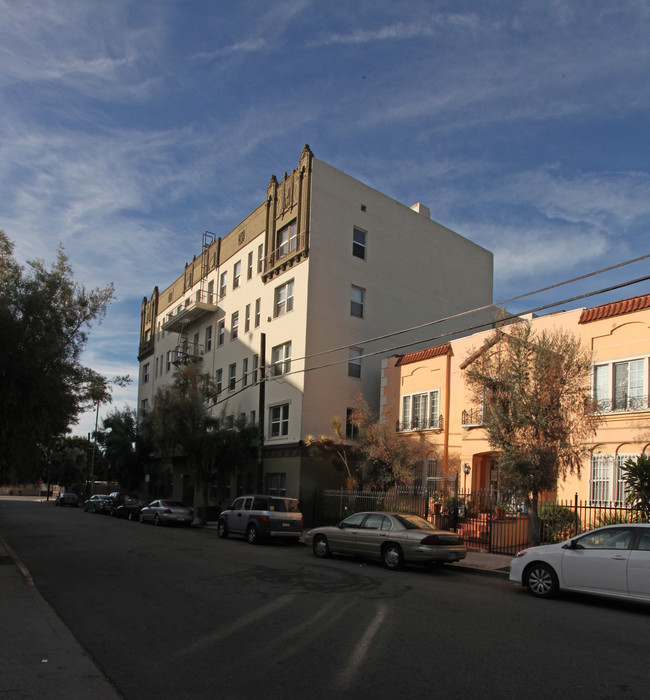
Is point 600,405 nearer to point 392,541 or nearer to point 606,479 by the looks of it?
point 606,479

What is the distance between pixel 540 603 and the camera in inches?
424

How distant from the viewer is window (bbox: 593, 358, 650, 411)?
693 inches

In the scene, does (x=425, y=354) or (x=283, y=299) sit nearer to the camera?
(x=425, y=354)

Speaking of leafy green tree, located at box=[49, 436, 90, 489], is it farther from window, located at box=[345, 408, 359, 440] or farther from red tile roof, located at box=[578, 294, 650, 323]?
red tile roof, located at box=[578, 294, 650, 323]

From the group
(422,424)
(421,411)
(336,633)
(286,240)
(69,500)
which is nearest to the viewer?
(336,633)

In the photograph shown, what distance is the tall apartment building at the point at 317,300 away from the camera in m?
28.8

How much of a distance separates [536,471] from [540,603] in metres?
5.44

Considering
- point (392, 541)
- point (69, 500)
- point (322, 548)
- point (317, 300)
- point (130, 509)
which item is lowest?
point (69, 500)

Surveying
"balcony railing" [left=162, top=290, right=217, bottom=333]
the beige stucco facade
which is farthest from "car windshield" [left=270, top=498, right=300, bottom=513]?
"balcony railing" [left=162, top=290, right=217, bottom=333]

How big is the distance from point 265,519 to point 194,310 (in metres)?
21.4

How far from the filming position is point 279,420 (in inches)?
1184

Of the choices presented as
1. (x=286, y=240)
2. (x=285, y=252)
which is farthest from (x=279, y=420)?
(x=286, y=240)

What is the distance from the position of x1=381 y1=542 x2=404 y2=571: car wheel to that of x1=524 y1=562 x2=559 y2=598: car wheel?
12.7 feet

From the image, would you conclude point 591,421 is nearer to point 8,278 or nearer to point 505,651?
point 505,651
